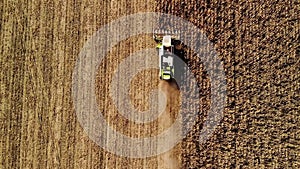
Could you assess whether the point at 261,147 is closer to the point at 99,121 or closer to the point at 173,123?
the point at 173,123

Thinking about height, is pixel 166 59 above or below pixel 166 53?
below

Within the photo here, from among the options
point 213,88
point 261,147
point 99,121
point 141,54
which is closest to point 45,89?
point 99,121

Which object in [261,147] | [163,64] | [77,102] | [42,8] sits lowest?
[261,147]

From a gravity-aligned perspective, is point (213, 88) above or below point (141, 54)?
below

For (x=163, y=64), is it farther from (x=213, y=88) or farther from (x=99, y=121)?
(x=99, y=121)

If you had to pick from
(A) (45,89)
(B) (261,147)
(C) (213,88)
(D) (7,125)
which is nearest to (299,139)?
(B) (261,147)

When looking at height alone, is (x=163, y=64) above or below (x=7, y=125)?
above
